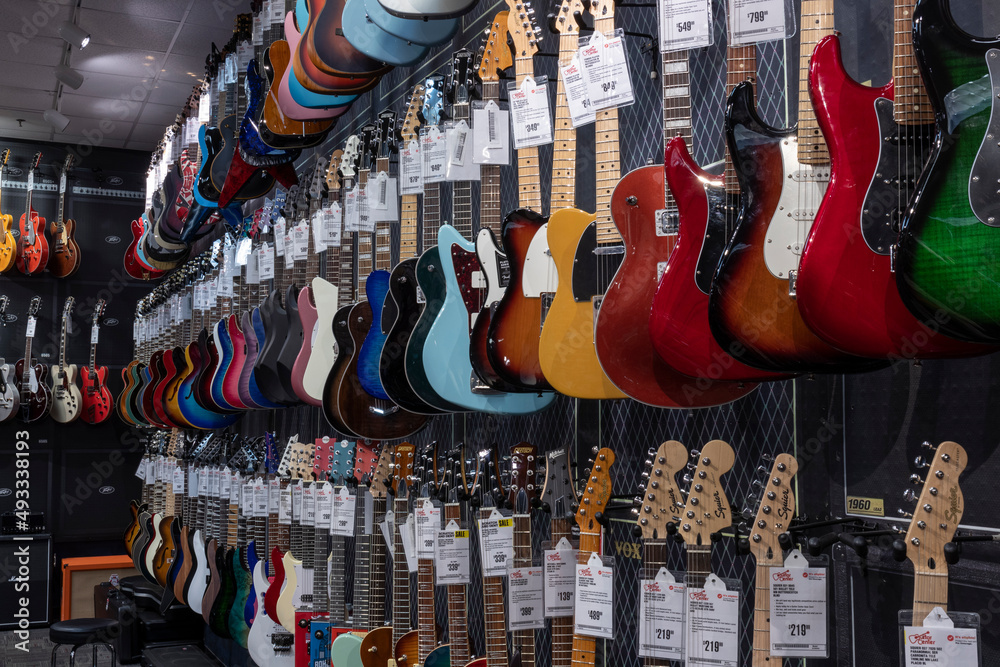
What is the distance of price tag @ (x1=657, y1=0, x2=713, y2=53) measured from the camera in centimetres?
170

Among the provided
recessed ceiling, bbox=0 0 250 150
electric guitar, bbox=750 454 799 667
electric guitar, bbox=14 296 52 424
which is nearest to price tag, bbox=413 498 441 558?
electric guitar, bbox=750 454 799 667

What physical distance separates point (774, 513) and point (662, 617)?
0.33 m

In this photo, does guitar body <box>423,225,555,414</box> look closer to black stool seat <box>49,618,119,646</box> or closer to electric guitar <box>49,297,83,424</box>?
black stool seat <box>49,618,119,646</box>

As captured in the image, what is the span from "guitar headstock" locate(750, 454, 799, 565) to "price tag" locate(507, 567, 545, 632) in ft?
2.41

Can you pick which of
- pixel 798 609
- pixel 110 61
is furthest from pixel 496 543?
pixel 110 61

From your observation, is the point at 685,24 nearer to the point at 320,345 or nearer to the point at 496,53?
the point at 496,53

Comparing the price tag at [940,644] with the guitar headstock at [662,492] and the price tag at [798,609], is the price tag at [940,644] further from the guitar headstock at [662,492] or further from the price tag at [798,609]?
the guitar headstock at [662,492]

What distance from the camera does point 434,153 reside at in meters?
2.70

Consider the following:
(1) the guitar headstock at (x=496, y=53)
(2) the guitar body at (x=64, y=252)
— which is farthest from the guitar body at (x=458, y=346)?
(2) the guitar body at (x=64, y=252)

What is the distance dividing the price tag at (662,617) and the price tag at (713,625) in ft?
0.20

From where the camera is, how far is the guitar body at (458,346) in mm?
2311

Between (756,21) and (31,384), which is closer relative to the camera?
(756,21)

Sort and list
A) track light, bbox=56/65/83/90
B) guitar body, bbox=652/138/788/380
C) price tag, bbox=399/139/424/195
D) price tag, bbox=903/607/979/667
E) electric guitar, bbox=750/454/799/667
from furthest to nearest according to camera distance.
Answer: track light, bbox=56/65/83/90 < price tag, bbox=399/139/424/195 < electric guitar, bbox=750/454/799/667 < guitar body, bbox=652/138/788/380 < price tag, bbox=903/607/979/667

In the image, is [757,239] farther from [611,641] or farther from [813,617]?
[611,641]
